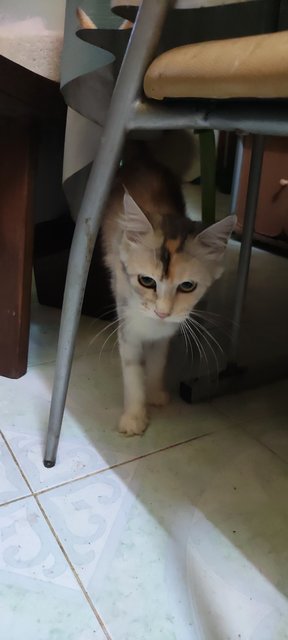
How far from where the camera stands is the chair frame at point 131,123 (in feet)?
1.70

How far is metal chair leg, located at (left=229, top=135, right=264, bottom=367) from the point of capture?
3.28ft

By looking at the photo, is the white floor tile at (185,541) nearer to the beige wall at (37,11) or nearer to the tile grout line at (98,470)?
the tile grout line at (98,470)

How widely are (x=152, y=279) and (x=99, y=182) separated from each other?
0.73 feet

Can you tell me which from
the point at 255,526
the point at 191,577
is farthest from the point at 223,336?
the point at 191,577

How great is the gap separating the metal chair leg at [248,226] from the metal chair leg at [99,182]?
0.41 m

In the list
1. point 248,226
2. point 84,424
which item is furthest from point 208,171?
point 84,424

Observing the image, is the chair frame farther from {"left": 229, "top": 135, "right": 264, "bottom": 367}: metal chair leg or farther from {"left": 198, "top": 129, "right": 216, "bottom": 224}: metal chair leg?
{"left": 198, "top": 129, "right": 216, "bottom": 224}: metal chair leg

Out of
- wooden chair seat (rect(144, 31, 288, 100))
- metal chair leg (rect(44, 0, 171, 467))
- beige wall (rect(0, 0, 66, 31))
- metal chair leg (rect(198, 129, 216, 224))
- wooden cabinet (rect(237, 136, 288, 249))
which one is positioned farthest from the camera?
wooden cabinet (rect(237, 136, 288, 249))

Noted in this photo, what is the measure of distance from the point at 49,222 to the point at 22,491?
0.80 metres

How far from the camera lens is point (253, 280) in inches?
72.2

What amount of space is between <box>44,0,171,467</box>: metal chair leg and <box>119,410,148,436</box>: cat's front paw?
0.49 ft

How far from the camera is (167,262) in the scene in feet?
2.78

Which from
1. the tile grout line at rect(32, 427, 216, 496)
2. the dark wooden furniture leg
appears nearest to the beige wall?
the dark wooden furniture leg

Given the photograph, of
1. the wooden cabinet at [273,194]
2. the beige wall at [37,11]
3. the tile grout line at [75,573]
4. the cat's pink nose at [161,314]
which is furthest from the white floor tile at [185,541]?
the wooden cabinet at [273,194]
